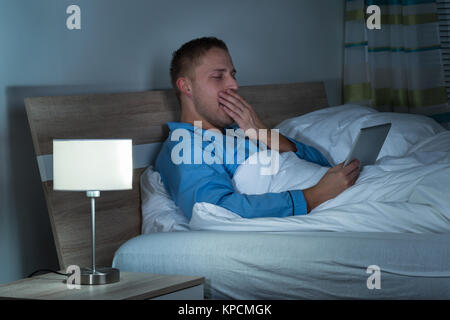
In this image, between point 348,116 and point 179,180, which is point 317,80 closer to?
point 348,116

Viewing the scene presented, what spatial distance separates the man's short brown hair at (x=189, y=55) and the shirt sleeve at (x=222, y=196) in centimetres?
45

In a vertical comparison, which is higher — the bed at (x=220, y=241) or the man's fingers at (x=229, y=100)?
the man's fingers at (x=229, y=100)

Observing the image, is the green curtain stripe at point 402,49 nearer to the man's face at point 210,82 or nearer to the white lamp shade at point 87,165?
the man's face at point 210,82

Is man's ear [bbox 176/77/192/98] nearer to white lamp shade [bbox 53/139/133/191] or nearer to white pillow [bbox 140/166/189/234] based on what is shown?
white pillow [bbox 140/166/189/234]

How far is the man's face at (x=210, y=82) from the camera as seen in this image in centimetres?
228

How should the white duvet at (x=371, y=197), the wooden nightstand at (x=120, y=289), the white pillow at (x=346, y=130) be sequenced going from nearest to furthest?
the wooden nightstand at (x=120, y=289) < the white duvet at (x=371, y=197) < the white pillow at (x=346, y=130)

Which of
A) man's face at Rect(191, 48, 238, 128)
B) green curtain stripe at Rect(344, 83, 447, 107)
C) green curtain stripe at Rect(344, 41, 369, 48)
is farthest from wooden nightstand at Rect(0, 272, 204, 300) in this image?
green curtain stripe at Rect(344, 41, 369, 48)

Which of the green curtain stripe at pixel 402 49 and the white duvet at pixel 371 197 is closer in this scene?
the white duvet at pixel 371 197

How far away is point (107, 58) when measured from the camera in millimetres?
2277

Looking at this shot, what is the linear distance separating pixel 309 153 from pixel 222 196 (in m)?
0.66

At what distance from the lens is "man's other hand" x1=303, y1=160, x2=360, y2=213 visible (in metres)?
1.91

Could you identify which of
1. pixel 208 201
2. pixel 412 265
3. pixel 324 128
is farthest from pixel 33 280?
pixel 324 128

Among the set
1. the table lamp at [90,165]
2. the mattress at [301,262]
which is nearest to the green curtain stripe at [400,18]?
the mattress at [301,262]
